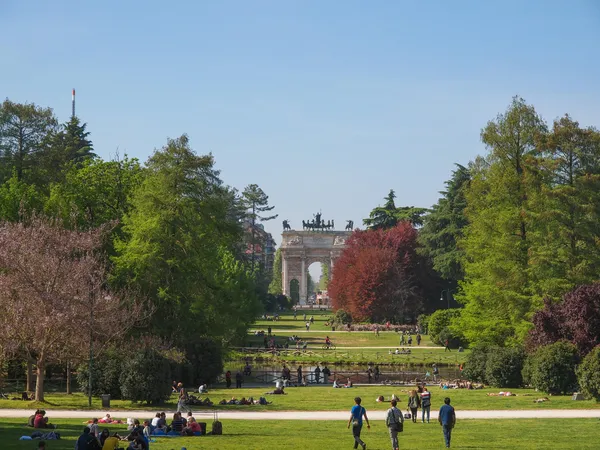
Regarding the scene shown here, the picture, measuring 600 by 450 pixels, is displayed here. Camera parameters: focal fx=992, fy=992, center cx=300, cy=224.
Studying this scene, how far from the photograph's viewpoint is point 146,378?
114ft

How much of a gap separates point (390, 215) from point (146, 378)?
82.7 m

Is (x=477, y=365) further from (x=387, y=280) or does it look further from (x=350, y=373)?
(x=387, y=280)

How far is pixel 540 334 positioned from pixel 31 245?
69.6 feet

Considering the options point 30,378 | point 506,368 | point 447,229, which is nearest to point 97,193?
point 30,378

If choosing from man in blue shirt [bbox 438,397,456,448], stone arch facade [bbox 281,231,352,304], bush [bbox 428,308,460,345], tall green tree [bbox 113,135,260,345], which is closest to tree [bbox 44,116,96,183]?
tall green tree [bbox 113,135,260,345]

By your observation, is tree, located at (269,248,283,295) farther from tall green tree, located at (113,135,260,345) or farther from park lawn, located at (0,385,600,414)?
park lawn, located at (0,385,600,414)

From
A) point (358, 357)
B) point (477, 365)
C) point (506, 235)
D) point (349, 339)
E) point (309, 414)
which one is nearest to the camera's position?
point (309, 414)

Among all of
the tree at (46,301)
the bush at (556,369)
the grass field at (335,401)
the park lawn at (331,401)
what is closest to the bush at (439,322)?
the park lawn at (331,401)

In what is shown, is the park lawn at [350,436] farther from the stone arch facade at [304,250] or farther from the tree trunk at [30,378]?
the stone arch facade at [304,250]

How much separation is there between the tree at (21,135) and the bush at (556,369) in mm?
40286

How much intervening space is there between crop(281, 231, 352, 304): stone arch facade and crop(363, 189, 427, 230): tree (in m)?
42.4

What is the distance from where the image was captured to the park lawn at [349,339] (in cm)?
7388

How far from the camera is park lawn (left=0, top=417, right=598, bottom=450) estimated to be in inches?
911

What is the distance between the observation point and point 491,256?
50062 millimetres
